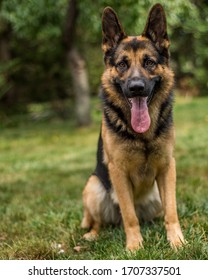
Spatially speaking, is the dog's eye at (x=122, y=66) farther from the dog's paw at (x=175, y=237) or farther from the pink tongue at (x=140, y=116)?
the dog's paw at (x=175, y=237)

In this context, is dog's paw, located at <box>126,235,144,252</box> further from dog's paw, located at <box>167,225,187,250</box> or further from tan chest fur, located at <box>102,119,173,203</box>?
tan chest fur, located at <box>102,119,173,203</box>

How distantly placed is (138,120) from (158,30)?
0.85 metres

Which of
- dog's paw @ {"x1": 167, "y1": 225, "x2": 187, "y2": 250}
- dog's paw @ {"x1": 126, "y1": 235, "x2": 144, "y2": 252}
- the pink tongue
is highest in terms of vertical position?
the pink tongue

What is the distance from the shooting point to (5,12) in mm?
10828

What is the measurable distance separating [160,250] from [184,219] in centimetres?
103

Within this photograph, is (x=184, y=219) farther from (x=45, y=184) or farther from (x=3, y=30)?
(x=3, y=30)

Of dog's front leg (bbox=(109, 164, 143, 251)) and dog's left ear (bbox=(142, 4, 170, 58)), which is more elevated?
dog's left ear (bbox=(142, 4, 170, 58))

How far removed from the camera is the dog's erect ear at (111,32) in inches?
166

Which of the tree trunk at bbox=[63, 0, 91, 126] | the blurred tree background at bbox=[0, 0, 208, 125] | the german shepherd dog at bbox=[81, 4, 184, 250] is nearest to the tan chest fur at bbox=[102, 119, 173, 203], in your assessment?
the german shepherd dog at bbox=[81, 4, 184, 250]

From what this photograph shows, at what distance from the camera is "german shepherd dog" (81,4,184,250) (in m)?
4.01

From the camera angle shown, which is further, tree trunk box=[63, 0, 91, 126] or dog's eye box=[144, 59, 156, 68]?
tree trunk box=[63, 0, 91, 126]

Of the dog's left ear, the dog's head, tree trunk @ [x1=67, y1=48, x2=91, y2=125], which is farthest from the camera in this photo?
tree trunk @ [x1=67, y1=48, x2=91, y2=125]

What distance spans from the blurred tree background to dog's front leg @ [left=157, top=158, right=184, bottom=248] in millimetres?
4699

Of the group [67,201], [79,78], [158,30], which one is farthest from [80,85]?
[158,30]
